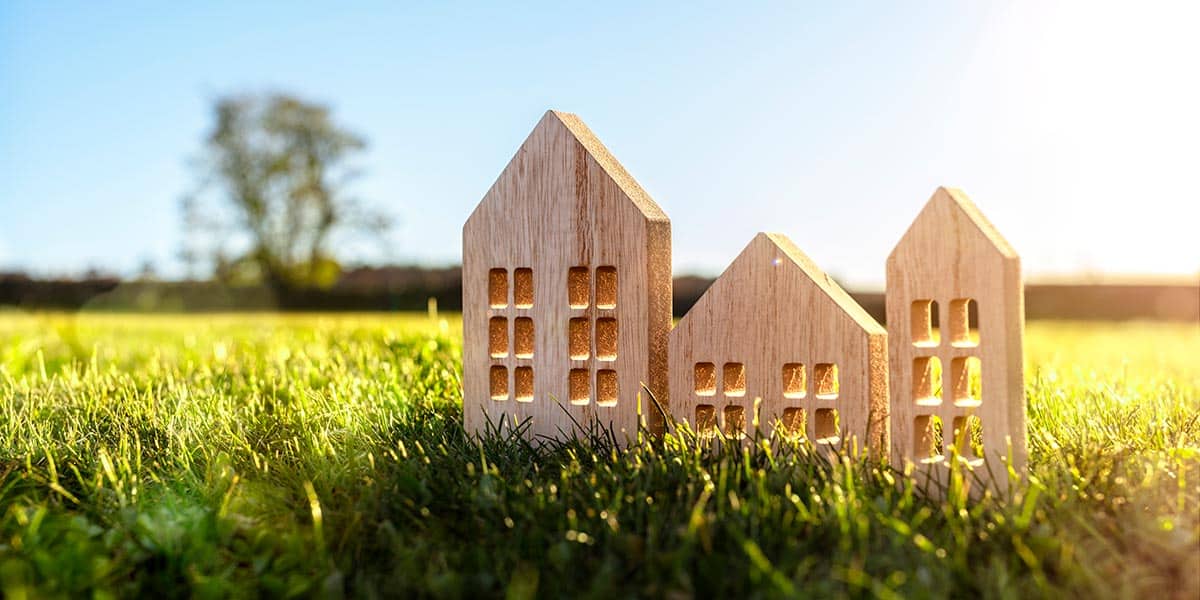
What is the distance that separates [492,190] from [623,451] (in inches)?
47.7

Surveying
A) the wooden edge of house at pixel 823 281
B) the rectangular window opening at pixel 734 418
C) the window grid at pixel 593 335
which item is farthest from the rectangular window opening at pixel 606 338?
the wooden edge of house at pixel 823 281

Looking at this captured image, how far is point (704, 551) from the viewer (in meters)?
2.52

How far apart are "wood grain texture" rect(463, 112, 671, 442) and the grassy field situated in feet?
0.66

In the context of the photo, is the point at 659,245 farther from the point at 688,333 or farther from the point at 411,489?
the point at 411,489

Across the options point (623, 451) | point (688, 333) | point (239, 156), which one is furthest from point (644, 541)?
point (239, 156)

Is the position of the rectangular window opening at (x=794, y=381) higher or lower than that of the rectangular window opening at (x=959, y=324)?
lower

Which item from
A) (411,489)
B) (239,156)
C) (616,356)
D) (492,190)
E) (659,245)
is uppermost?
(239,156)

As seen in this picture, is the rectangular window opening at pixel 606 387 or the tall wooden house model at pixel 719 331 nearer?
the tall wooden house model at pixel 719 331

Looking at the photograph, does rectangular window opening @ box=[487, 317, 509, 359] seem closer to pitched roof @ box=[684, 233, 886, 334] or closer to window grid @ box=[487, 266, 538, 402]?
window grid @ box=[487, 266, 538, 402]

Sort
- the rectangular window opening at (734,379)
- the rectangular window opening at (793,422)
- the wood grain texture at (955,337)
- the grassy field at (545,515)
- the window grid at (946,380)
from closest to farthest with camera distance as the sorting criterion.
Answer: the grassy field at (545,515), the wood grain texture at (955,337), the window grid at (946,380), the rectangular window opening at (793,422), the rectangular window opening at (734,379)

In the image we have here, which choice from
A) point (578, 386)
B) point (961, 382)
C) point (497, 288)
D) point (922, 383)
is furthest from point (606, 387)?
point (961, 382)

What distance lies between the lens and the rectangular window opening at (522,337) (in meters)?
3.77

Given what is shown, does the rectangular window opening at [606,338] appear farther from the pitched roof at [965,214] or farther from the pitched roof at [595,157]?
the pitched roof at [965,214]

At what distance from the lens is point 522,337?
150 inches
